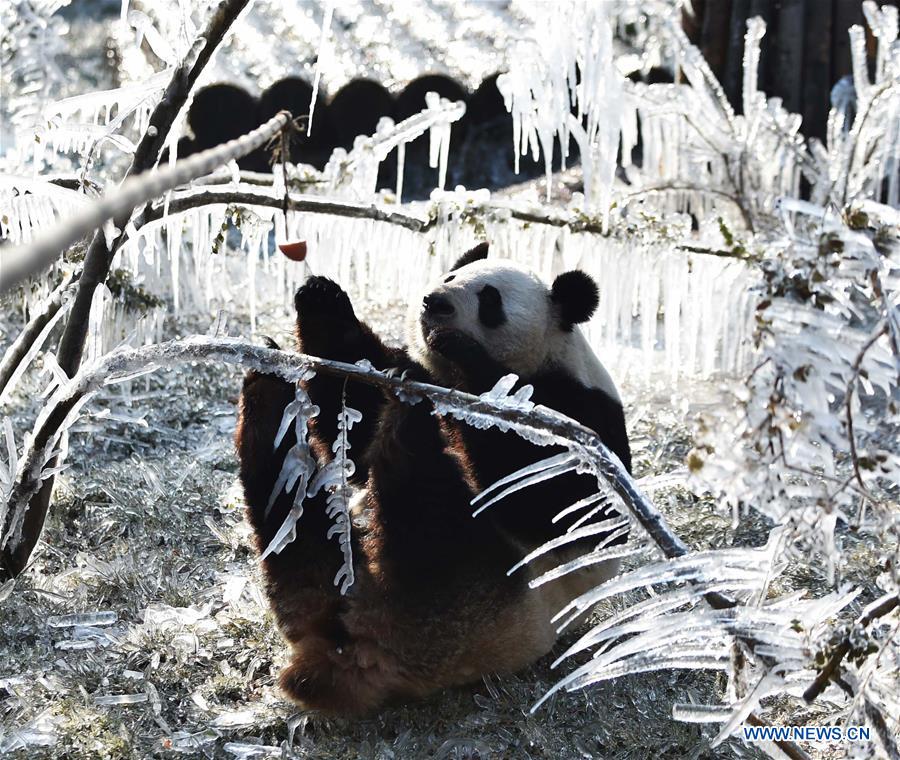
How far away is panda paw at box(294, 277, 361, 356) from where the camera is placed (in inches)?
138

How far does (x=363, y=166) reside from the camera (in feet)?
14.4

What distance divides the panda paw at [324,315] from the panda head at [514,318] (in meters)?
0.28

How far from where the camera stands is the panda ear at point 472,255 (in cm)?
404

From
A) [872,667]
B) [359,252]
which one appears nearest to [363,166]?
[359,252]

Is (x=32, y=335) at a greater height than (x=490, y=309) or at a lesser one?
lesser

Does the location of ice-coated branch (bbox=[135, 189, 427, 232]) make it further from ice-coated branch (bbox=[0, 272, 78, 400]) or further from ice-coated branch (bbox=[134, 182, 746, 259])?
ice-coated branch (bbox=[0, 272, 78, 400])

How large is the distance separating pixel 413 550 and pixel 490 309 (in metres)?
0.98

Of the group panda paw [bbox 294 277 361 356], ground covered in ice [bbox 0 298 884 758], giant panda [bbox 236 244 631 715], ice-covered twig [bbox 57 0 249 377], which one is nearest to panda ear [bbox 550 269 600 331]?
giant panda [bbox 236 244 631 715]

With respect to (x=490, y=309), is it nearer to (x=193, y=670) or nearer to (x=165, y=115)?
(x=165, y=115)

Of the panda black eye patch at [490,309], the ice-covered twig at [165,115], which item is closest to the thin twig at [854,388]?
the panda black eye patch at [490,309]

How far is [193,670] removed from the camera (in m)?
3.38

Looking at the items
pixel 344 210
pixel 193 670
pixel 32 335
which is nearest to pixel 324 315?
pixel 344 210
